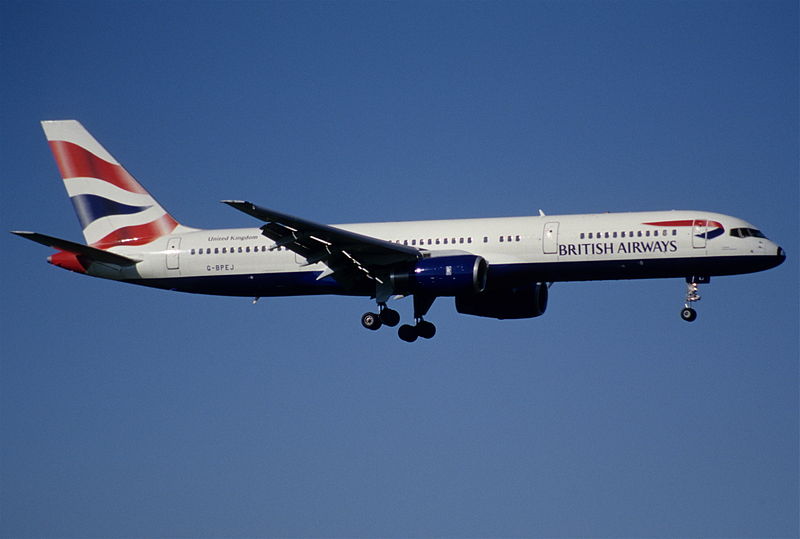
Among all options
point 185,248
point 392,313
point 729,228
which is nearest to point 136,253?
point 185,248

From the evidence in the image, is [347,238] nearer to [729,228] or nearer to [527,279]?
[527,279]

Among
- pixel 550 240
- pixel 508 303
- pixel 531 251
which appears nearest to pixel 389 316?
pixel 508 303

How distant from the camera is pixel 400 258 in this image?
5519cm

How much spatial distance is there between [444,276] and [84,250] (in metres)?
16.0

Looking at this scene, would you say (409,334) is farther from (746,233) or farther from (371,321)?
(746,233)

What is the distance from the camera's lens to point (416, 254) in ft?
181

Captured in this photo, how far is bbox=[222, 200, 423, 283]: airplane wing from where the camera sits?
52.7m

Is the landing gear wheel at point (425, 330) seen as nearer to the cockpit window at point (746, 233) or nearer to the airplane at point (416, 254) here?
the airplane at point (416, 254)

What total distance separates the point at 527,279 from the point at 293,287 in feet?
33.4

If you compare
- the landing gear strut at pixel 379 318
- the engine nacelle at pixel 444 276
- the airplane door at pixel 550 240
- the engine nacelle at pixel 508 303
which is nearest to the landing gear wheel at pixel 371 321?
the landing gear strut at pixel 379 318

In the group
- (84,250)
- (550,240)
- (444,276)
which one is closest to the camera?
(444,276)

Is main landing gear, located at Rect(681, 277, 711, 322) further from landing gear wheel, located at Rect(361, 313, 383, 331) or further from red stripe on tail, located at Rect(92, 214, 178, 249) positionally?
red stripe on tail, located at Rect(92, 214, 178, 249)

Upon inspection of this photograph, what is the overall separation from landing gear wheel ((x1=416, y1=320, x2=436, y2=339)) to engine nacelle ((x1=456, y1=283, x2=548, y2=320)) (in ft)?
5.64

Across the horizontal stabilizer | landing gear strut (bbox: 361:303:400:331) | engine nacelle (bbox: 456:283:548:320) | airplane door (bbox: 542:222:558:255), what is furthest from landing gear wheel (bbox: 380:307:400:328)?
the horizontal stabilizer
